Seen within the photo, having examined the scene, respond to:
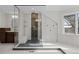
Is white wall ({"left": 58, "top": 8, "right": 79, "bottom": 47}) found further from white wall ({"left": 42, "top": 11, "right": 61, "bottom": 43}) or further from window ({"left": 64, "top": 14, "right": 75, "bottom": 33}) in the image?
white wall ({"left": 42, "top": 11, "right": 61, "bottom": 43})

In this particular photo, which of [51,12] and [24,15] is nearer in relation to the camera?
[24,15]

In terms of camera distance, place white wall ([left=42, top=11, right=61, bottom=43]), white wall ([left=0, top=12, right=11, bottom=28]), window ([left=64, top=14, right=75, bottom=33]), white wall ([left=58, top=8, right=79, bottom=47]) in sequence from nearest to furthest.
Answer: white wall ([left=58, top=8, right=79, bottom=47]) → window ([left=64, top=14, right=75, bottom=33]) → white wall ([left=42, top=11, right=61, bottom=43]) → white wall ([left=0, top=12, right=11, bottom=28])

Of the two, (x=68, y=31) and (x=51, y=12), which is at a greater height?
(x=51, y=12)

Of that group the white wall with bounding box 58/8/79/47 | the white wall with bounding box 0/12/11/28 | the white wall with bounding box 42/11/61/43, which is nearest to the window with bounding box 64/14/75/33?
the white wall with bounding box 58/8/79/47

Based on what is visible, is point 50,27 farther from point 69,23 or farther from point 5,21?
point 5,21

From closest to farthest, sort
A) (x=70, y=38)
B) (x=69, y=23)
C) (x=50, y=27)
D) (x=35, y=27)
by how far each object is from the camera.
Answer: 1. (x=70, y=38)
2. (x=69, y=23)
3. (x=35, y=27)
4. (x=50, y=27)

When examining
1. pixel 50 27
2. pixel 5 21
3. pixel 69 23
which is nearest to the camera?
pixel 69 23

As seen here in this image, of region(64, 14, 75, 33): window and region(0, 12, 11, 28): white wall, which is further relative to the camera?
region(0, 12, 11, 28): white wall

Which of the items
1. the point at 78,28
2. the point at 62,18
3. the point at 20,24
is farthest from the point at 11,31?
the point at 78,28

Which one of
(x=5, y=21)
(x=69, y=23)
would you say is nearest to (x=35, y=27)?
(x=69, y=23)

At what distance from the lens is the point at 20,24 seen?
7.60 metres

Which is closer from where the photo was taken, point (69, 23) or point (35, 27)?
point (69, 23)

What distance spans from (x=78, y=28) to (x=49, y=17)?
6.70ft
